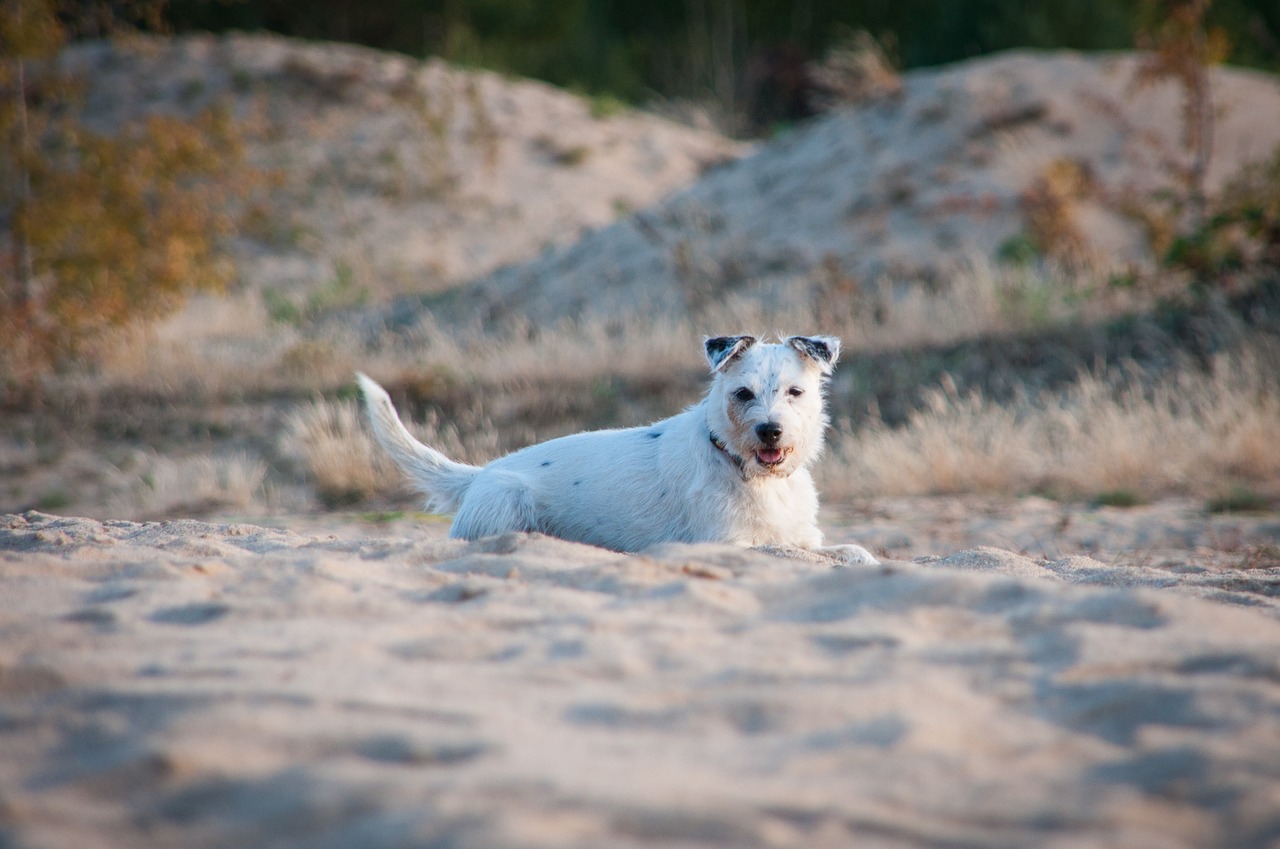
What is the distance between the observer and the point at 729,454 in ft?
19.5

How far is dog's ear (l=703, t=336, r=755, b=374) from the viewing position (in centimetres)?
610

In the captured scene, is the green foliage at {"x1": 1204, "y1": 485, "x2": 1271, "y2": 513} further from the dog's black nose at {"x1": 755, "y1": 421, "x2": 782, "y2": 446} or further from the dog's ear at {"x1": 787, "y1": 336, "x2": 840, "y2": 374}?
the dog's black nose at {"x1": 755, "y1": 421, "x2": 782, "y2": 446}

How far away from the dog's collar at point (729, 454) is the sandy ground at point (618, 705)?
1398mm

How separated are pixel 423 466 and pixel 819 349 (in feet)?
8.16

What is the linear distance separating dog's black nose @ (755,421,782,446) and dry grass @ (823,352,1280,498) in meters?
4.28

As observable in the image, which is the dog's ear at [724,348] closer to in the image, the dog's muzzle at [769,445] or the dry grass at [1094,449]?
the dog's muzzle at [769,445]

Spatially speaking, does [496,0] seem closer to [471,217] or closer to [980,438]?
[471,217]

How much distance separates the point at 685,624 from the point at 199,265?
13.8m

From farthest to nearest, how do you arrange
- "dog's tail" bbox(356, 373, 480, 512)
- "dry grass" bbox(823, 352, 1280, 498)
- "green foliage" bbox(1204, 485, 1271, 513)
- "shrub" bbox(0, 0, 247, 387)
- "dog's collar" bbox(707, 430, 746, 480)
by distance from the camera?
"shrub" bbox(0, 0, 247, 387)
"dry grass" bbox(823, 352, 1280, 498)
"green foliage" bbox(1204, 485, 1271, 513)
"dog's tail" bbox(356, 373, 480, 512)
"dog's collar" bbox(707, 430, 746, 480)

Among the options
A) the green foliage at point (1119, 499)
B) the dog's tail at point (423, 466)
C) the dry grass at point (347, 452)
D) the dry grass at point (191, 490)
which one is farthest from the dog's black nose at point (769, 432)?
the dry grass at point (191, 490)

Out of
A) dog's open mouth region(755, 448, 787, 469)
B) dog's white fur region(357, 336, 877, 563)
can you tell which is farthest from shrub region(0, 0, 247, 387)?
dog's open mouth region(755, 448, 787, 469)

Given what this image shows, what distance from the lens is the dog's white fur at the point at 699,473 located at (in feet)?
19.1

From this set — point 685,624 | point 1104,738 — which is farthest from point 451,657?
point 1104,738

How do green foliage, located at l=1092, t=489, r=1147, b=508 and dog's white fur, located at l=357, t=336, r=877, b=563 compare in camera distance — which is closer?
dog's white fur, located at l=357, t=336, r=877, b=563
